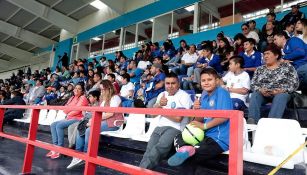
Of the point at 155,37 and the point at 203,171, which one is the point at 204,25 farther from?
the point at 203,171

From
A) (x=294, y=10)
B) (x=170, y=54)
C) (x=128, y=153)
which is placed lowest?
(x=128, y=153)

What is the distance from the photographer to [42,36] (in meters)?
18.4

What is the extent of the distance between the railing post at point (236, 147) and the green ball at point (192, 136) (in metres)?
0.82

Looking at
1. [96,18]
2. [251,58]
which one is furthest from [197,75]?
[96,18]

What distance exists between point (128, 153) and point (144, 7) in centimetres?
878

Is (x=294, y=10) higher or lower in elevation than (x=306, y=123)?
higher

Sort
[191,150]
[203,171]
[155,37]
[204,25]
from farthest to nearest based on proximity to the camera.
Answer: [155,37] → [204,25] → [203,171] → [191,150]

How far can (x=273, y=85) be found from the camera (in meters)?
3.07

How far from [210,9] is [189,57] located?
402 centimetres

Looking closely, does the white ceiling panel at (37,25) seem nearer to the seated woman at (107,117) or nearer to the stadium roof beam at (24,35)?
the stadium roof beam at (24,35)

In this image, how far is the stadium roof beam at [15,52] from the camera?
21000 millimetres

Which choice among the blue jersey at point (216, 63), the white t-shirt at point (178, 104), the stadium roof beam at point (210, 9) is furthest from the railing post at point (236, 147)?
the stadium roof beam at point (210, 9)

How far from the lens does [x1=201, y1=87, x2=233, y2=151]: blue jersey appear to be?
2070mm

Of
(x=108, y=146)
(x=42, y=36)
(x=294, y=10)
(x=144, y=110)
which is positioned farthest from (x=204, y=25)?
(x=42, y=36)
